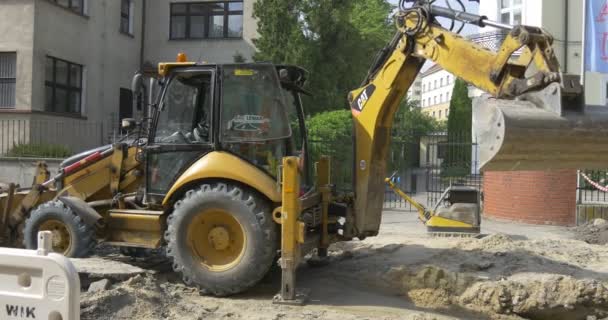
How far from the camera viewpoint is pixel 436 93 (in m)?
100

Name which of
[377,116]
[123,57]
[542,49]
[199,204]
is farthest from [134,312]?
[123,57]

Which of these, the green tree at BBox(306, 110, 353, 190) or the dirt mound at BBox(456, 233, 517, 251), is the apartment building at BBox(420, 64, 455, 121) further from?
the dirt mound at BBox(456, 233, 517, 251)

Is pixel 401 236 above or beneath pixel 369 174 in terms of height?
beneath

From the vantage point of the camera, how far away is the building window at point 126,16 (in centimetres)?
2269

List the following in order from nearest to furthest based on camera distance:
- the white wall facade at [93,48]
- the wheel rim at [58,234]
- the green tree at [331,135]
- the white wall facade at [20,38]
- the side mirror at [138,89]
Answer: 1. the side mirror at [138,89]
2. the wheel rim at [58,234]
3. the green tree at [331,135]
4. the white wall facade at [20,38]
5. the white wall facade at [93,48]

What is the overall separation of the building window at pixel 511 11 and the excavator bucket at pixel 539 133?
74.1 feet

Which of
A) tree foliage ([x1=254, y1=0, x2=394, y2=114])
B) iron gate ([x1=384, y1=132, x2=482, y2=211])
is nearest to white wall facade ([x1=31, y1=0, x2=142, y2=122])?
tree foliage ([x1=254, y1=0, x2=394, y2=114])

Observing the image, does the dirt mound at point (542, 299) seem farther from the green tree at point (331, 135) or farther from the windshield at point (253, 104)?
the green tree at point (331, 135)

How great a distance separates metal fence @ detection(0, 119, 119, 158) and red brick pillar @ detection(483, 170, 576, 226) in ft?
31.0

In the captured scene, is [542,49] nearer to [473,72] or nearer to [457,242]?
[473,72]

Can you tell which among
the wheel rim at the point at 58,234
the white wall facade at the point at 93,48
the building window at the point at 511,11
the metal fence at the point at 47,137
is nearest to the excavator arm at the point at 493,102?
the wheel rim at the point at 58,234

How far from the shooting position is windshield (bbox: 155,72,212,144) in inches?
297

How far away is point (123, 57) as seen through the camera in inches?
890

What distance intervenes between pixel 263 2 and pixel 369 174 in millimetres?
13141
